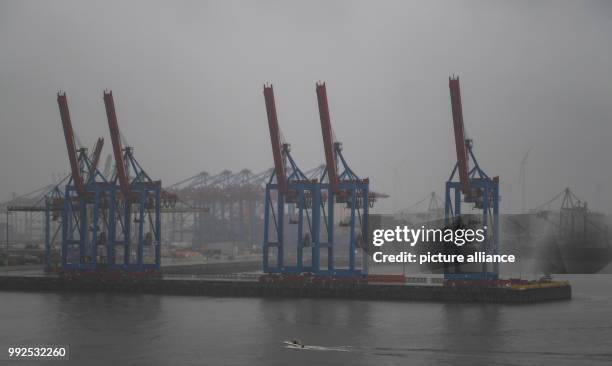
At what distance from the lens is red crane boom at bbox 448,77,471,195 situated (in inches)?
2982

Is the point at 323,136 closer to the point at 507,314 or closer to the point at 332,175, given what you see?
the point at 332,175

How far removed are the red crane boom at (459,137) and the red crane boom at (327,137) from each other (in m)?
11.0

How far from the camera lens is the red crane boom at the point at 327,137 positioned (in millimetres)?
80062

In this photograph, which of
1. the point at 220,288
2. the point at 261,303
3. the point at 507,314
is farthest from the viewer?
the point at 220,288

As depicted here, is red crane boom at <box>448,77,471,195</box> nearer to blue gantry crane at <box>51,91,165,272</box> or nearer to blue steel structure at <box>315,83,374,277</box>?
blue steel structure at <box>315,83,374,277</box>

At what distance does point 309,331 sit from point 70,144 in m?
45.1

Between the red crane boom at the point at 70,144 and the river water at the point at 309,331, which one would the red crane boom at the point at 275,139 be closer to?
the river water at the point at 309,331

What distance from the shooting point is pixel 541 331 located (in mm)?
56406

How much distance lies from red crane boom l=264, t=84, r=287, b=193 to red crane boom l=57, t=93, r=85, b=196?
22447mm

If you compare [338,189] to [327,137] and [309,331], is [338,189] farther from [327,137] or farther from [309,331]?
[309,331]

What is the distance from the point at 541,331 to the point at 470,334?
4690 millimetres

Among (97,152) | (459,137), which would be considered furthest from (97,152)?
(459,137)

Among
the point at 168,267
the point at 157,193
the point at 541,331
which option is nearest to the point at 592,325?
the point at 541,331

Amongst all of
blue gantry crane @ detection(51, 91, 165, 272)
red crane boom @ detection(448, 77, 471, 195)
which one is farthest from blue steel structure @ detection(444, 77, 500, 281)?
blue gantry crane @ detection(51, 91, 165, 272)
